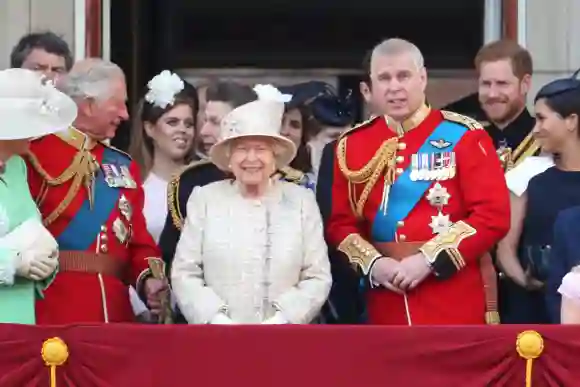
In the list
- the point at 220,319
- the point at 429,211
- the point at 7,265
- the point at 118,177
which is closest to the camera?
the point at 7,265

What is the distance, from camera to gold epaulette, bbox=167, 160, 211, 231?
18.6 ft

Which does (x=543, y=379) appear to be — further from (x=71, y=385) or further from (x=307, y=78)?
(x=307, y=78)

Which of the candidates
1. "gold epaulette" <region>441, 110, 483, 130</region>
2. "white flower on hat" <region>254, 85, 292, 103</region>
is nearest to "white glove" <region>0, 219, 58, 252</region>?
"white flower on hat" <region>254, 85, 292, 103</region>

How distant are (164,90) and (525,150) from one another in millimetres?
1351

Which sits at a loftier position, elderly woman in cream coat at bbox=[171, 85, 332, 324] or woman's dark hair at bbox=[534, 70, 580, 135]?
woman's dark hair at bbox=[534, 70, 580, 135]

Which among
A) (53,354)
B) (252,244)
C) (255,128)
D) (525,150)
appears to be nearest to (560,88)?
(525,150)

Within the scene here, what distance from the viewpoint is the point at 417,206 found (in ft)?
17.5

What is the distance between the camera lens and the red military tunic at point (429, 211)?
5.23 meters

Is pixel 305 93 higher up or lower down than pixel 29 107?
higher up

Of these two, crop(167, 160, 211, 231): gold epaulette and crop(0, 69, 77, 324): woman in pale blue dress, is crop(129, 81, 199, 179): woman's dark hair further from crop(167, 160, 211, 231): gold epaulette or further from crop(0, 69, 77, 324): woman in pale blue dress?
crop(0, 69, 77, 324): woman in pale blue dress

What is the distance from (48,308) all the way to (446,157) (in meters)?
1.40

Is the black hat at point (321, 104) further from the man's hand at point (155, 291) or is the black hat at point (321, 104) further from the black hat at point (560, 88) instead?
the man's hand at point (155, 291)

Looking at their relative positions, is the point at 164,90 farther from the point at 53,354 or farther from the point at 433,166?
the point at 53,354

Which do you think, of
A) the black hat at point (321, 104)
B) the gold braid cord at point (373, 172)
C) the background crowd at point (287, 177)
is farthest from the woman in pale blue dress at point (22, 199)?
the black hat at point (321, 104)
